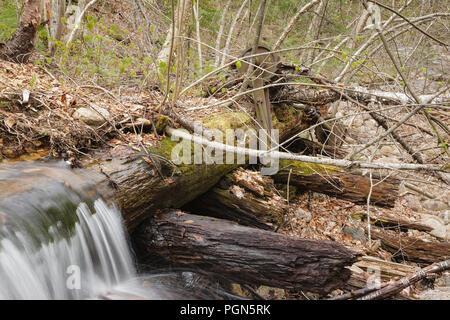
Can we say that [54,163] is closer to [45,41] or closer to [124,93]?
[124,93]

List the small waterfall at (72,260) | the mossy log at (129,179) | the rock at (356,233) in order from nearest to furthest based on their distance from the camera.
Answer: the small waterfall at (72,260)
the mossy log at (129,179)
the rock at (356,233)

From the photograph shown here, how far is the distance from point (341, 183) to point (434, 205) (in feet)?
8.96

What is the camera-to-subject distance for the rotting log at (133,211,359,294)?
288 cm

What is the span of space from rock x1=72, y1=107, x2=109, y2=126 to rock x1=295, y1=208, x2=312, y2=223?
378 cm

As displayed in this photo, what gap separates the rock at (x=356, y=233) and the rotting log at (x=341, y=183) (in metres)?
0.69

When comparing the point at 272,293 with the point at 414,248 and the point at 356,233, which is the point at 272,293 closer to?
the point at 356,233

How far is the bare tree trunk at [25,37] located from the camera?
4691mm

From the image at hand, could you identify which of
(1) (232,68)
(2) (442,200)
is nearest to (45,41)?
(1) (232,68)

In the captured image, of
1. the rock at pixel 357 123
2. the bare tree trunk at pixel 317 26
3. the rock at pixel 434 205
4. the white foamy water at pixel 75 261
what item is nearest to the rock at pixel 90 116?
the white foamy water at pixel 75 261

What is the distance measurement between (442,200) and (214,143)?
6028 millimetres

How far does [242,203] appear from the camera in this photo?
4.45 meters

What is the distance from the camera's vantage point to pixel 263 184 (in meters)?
4.96

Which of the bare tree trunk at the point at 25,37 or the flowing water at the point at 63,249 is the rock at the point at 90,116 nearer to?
the flowing water at the point at 63,249

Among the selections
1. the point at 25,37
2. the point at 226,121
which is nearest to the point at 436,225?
the point at 226,121
